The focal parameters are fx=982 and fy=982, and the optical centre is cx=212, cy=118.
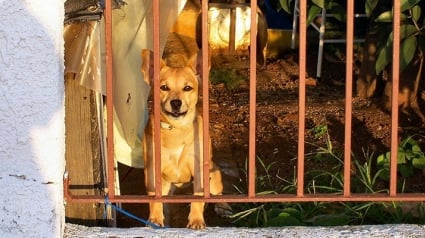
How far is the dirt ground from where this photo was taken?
641 cm

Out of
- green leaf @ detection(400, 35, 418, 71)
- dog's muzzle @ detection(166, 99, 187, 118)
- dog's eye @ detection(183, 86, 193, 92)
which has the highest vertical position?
green leaf @ detection(400, 35, 418, 71)

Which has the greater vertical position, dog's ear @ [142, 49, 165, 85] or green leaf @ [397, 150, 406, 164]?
dog's ear @ [142, 49, 165, 85]

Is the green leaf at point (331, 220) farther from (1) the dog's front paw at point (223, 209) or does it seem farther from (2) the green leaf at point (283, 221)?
(1) the dog's front paw at point (223, 209)

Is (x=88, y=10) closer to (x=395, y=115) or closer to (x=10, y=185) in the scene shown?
(x=10, y=185)

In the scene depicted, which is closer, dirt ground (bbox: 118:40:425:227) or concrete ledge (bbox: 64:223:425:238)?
concrete ledge (bbox: 64:223:425:238)

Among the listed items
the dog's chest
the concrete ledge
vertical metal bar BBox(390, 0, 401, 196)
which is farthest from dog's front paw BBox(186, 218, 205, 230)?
vertical metal bar BBox(390, 0, 401, 196)

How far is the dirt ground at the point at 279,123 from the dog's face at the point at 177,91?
0.64 meters

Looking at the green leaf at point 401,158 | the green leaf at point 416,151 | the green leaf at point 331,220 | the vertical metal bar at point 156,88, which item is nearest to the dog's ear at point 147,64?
the vertical metal bar at point 156,88

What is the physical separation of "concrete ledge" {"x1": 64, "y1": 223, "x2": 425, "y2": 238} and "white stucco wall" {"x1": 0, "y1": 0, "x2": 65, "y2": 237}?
0.27 metres

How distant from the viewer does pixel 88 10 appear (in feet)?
15.3

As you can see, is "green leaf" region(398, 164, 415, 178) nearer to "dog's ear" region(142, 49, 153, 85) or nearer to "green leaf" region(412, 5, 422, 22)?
"green leaf" region(412, 5, 422, 22)

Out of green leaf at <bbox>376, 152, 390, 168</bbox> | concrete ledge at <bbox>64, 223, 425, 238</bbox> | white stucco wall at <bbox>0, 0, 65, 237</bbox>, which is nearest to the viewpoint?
white stucco wall at <bbox>0, 0, 65, 237</bbox>

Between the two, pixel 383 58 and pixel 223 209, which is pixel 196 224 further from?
pixel 383 58

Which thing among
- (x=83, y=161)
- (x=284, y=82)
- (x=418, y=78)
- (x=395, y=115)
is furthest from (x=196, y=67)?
(x=284, y=82)
